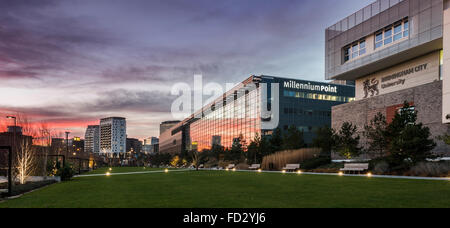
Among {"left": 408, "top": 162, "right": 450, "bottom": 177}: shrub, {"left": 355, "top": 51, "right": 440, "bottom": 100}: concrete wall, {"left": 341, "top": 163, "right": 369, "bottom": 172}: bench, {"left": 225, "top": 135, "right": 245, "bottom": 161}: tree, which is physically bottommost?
{"left": 225, "top": 135, "right": 245, "bottom": 161}: tree

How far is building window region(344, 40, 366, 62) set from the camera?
3950 centimetres

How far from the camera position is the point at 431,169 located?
20.2 m

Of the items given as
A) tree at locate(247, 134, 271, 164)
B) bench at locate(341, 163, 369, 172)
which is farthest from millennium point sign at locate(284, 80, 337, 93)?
bench at locate(341, 163, 369, 172)

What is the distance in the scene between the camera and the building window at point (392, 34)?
3341cm

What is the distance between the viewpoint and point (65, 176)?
2533 centimetres

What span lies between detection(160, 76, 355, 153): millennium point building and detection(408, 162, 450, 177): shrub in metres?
47.2

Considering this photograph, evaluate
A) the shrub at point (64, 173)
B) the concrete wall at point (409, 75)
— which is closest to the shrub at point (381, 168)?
the concrete wall at point (409, 75)

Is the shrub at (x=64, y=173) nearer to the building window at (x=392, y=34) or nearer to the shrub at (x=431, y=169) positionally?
the shrub at (x=431, y=169)

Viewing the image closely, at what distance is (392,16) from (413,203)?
3179 cm

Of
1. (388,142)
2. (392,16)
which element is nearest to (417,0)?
(392,16)

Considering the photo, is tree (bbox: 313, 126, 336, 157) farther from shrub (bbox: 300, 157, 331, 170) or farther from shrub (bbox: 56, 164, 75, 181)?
shrub (bbox: 56, 164, 75, 181)

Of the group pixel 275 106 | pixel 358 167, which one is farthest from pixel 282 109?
pixel 358 167

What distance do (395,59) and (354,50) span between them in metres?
6.76

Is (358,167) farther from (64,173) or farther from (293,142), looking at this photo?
(64,173)
